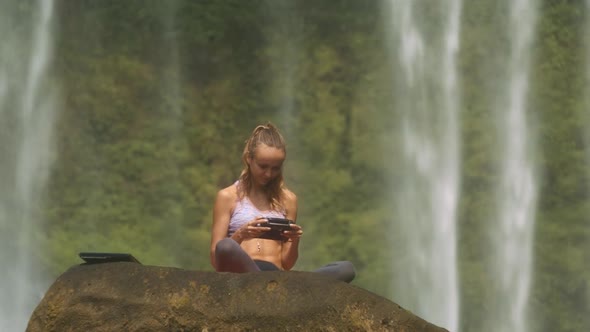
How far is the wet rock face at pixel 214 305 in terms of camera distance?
444 cm

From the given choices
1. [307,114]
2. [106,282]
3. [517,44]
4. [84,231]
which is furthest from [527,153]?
[106,282]

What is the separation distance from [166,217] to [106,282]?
302 inches

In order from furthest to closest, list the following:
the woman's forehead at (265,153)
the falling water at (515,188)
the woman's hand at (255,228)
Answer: the falling water at (515,188), the woman's forehead at (265,153), the woman's hand at (255,228)

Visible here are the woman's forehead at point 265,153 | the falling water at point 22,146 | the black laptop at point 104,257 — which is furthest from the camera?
the falling water at point 22,146

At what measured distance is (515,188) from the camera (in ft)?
40.7

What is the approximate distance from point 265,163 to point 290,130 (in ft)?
23.6

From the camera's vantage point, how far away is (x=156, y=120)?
12.4 meters

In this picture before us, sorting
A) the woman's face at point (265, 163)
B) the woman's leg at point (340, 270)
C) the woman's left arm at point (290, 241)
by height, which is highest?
the woman's face at point (265, 163)

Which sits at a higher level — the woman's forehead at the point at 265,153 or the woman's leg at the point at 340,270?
the woman's forehead at the point at 265,153

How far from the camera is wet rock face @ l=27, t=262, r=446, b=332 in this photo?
14.6ft

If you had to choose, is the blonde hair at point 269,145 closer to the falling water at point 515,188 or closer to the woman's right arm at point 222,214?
the woman's right arm at point 222,214

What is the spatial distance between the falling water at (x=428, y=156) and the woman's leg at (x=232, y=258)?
7250mm

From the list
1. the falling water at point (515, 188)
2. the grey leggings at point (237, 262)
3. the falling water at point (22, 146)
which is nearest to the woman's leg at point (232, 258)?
the grey leggings at point (237, 262)

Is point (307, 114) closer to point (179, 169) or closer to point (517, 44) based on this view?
point (179, 169)
